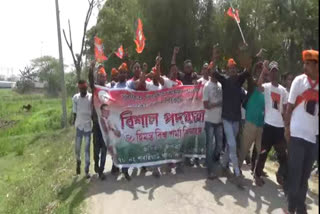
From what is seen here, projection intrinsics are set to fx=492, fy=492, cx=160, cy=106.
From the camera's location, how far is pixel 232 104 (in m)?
7.76

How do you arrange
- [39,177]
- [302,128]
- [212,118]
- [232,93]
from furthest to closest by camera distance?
[39,177] < [212,118] < [232,93] < [302,128]

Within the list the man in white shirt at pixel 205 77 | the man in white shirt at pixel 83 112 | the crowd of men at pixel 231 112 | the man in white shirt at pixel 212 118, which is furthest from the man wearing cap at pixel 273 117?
the man in white shirt at pixel 83 112

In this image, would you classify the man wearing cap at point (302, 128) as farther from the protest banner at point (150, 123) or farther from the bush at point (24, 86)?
the bush at point (24, 86)

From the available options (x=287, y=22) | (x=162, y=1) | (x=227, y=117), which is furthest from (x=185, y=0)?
(x=227, y=117)

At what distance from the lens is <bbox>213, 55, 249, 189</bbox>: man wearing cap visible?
25.3 feet

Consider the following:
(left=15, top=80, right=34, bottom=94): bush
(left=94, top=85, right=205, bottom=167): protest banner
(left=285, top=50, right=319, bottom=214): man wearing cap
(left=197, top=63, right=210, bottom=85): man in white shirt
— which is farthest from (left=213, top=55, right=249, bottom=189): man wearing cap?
(left=15, top=80, right=34, bottom=94): bush

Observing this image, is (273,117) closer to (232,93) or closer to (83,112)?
(232,93)

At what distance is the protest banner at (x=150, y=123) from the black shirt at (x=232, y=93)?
48.5 inches

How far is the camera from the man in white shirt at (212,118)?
8.02 metres

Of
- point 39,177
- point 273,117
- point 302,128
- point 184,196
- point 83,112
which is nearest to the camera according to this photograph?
point 302,128

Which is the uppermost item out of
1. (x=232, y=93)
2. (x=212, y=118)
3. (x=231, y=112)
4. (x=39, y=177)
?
(x=232, y=93)

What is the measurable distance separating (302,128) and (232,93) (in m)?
2.57

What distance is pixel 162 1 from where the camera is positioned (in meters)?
19.4

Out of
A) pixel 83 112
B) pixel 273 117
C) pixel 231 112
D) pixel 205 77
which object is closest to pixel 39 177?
pixel 83 112
